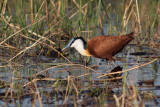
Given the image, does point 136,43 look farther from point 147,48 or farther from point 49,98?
point 49,98

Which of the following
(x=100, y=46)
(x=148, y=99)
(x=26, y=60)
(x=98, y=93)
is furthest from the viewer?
(x=26, y=60)

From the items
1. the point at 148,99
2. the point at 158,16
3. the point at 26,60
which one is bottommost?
the point at 148,99

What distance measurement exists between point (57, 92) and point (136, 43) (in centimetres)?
438

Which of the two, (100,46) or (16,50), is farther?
(16,50)

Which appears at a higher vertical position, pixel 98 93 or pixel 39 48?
pixel 39 48

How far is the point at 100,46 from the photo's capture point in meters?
6.12

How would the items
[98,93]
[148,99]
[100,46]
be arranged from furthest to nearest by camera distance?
[100,46]
[98,93]
[148,99]

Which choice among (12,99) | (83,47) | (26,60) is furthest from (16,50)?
(12,99)

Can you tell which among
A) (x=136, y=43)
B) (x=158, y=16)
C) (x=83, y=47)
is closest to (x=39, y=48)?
(x=83, y=47)

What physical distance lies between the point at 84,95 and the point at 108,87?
0.47 meters

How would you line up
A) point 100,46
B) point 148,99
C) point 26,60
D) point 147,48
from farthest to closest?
point 147,48, point 26,60, point 100,46, point 148,99

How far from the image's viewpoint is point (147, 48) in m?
7.84

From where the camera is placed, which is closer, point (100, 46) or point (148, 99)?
point (148, 99)

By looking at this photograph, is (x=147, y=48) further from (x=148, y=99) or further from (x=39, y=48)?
(x=148, y=99)
